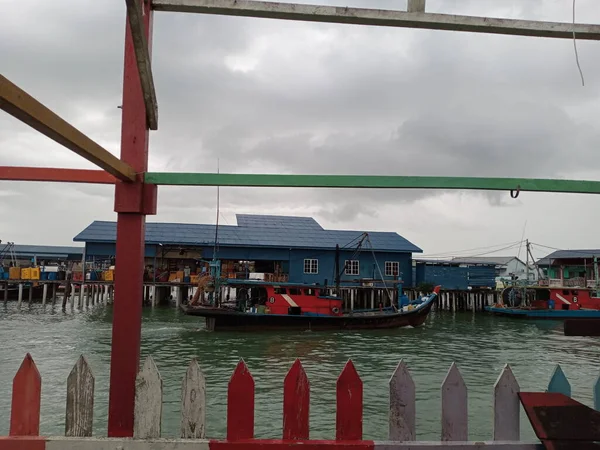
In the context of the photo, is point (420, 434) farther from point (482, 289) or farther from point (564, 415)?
point (482, 289)

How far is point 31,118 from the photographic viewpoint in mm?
1968

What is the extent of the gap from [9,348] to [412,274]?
108 feet

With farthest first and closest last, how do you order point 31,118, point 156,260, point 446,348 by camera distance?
point 156,260, point 446,348, point 31,118

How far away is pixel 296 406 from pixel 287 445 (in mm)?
222

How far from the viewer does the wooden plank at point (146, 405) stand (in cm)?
279

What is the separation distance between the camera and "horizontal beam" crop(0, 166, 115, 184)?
307 centimetres

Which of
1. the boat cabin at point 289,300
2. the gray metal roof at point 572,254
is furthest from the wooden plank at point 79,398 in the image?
the gray metal roof at point 572,254

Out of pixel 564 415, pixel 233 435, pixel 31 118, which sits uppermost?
pixel 31 118

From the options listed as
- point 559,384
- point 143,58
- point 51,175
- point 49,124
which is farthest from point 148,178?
point 559,384

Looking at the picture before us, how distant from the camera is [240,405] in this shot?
281cm

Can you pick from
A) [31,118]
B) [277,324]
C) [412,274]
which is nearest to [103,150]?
[31,118]

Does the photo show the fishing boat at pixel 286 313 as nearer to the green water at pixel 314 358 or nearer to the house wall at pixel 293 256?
the green water at pixel 314 358

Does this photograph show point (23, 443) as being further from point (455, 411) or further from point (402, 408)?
point (455, 411)

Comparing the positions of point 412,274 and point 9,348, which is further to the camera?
point 412,274
